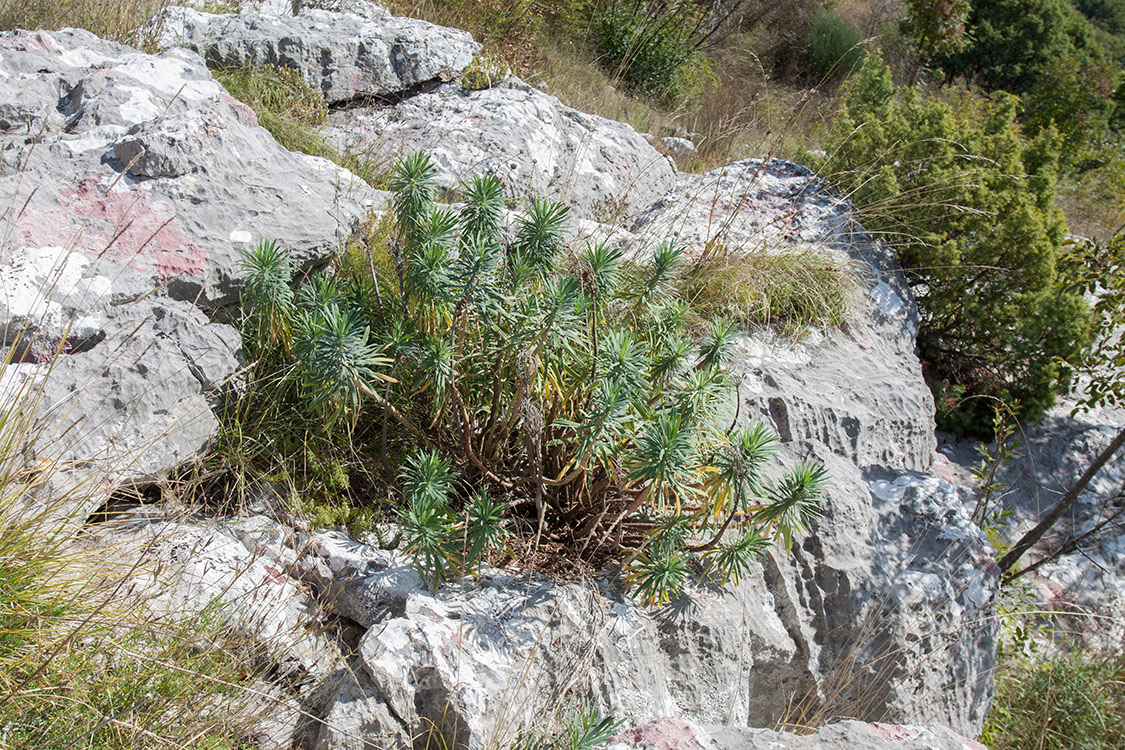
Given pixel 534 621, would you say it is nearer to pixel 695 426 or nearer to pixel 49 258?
pixel 695 426

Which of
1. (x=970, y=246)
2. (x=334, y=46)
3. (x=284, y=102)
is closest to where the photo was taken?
(x=284, y=102)

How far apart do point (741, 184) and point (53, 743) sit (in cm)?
487

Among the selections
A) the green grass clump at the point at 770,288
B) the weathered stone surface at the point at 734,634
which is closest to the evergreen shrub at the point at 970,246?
the green grass clump at the point at 770,288

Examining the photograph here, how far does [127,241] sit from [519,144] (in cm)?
294

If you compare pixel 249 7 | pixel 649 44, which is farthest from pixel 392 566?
pixel 649 44

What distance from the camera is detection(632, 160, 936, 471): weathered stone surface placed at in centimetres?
394

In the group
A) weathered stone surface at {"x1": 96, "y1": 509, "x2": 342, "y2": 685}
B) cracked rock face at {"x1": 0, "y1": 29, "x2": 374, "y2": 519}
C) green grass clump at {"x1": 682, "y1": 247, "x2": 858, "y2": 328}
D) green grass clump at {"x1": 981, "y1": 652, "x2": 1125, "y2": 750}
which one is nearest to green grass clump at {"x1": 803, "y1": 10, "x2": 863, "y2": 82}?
green grass clump at {"x1": 682, "y1": 247, "x2": 858, "y2": 328}

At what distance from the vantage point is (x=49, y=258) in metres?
2.70

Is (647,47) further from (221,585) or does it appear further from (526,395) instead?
(221,585)

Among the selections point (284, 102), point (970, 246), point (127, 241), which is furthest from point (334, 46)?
point (970, 246)

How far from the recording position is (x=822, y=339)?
14.5ft

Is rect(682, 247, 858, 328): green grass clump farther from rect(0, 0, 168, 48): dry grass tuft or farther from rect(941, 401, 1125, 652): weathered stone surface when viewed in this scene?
rect(0, 0, 168, 48): dry grass tuft

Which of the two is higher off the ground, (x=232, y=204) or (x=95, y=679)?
(x=232, y=204)

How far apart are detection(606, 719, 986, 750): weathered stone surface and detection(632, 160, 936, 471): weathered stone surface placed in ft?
4.78
